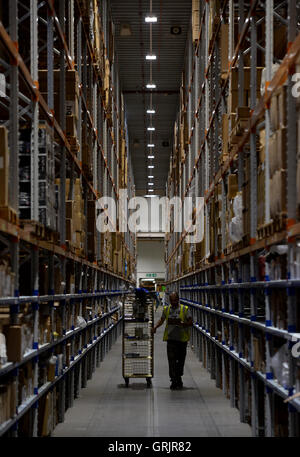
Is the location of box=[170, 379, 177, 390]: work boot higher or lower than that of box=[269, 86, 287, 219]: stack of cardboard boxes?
lower

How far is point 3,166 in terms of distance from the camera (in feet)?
17.0

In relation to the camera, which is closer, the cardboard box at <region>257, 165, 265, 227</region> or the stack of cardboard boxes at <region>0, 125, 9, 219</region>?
the stack of cardboard boxes at <region>0, 125, 9, 219</region>

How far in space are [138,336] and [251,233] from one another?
576cm

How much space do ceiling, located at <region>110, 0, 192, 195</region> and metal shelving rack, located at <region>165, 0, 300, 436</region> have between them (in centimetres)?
522

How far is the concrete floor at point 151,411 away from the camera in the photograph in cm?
820

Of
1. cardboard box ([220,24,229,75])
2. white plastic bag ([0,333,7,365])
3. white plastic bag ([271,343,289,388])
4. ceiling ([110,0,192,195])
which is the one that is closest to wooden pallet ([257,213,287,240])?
white plastic bag ([271,343,289,388])

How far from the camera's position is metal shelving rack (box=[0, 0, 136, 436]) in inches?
222

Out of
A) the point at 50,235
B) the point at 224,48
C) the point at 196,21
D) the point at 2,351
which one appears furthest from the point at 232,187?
the point at 196,21

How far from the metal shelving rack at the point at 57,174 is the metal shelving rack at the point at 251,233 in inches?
90.3

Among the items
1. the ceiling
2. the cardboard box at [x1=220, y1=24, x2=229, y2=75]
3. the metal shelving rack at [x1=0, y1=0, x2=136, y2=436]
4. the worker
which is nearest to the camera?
the metal shelving rack at [x1=0, y1=0, x2=136, y2=436]

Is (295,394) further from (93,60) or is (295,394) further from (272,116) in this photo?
(93,60)

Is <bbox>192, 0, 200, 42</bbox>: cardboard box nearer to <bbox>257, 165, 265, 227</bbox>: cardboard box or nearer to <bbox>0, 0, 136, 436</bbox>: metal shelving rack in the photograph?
<bbox>0, 0, 136, 436</bbox>: metal shelving rack
